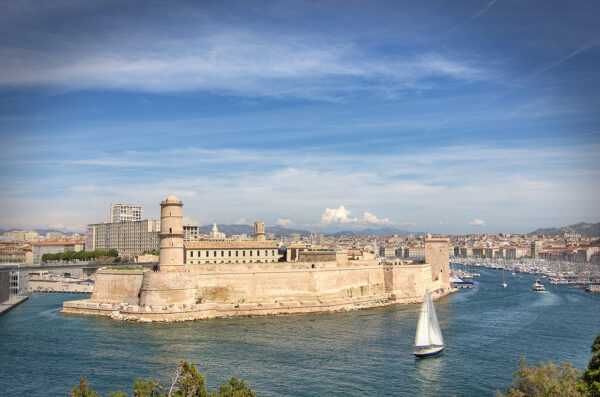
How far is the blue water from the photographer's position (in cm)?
1833

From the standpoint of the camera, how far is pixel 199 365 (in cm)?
2003

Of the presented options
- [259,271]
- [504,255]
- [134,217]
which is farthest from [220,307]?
[504,255]

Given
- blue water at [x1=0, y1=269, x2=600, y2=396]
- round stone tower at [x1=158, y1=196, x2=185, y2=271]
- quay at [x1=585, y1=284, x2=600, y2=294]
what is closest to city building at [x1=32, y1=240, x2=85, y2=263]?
blue water at [x1=0, y1=269, x2=600, y2=396]

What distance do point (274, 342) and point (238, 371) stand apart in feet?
15.2

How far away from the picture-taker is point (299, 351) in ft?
73.2

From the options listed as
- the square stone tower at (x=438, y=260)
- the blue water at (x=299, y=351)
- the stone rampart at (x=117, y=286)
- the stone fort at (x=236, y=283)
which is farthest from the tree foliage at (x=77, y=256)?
the square stone tower at (x=438, y=260)

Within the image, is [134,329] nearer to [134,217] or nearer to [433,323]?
[433,323]

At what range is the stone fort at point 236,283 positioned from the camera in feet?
100

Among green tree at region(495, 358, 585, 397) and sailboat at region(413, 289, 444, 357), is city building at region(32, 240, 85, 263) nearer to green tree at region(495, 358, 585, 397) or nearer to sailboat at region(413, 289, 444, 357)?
sailboat at region(413, 289, 444, 357)

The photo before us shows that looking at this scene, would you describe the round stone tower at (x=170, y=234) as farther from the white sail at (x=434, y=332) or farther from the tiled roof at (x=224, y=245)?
the white sail at (x=434, y=332)

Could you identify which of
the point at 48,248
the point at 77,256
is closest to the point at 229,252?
the point at 77,256

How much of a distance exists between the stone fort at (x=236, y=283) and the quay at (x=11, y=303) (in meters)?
4.88

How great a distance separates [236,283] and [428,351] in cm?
1462

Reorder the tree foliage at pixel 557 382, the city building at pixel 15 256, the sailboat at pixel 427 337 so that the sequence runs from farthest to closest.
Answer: the city building at pixel 15 256, the sailboat at pixel 427 337, the tree foliage at pixel 557 382
